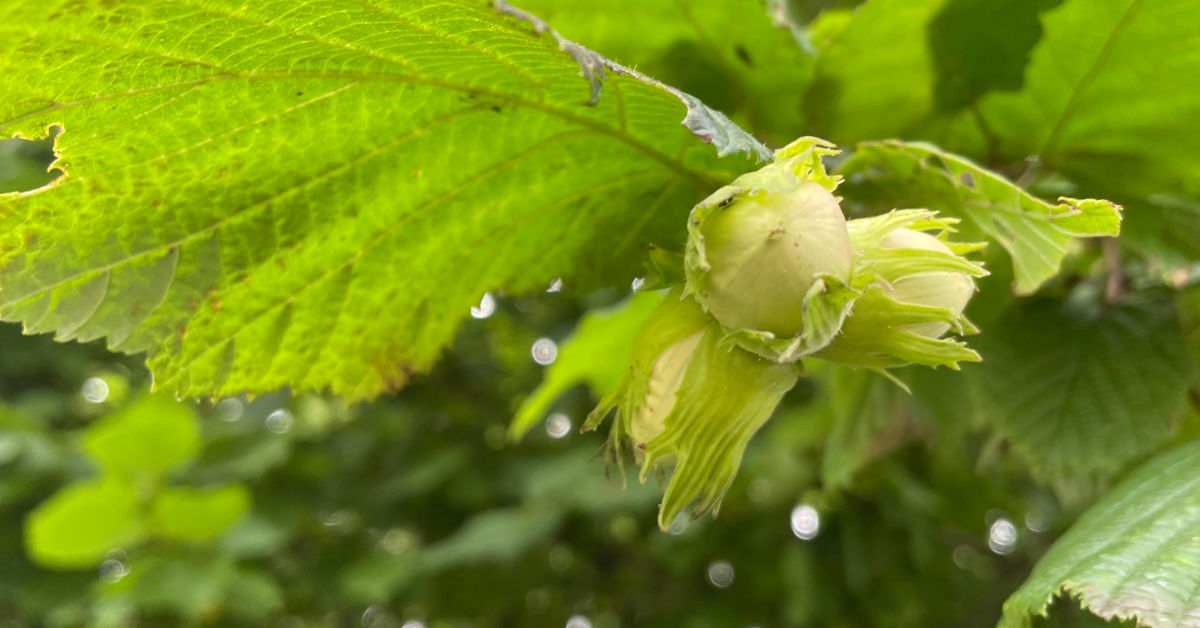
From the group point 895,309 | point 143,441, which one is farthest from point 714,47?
point 143,441

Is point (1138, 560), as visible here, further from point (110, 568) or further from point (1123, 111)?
point (110, 568)

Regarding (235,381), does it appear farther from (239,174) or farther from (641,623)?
(641,623)

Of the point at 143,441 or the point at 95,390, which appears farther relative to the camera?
the point at 95,390

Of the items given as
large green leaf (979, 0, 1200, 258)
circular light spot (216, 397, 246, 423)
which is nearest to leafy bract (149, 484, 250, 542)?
circular light spot (216, 397, 246, 423)

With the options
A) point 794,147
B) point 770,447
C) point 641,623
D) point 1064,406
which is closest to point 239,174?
point 794,147

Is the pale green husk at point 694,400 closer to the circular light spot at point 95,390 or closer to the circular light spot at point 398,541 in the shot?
the circular light spot at point 398,541
